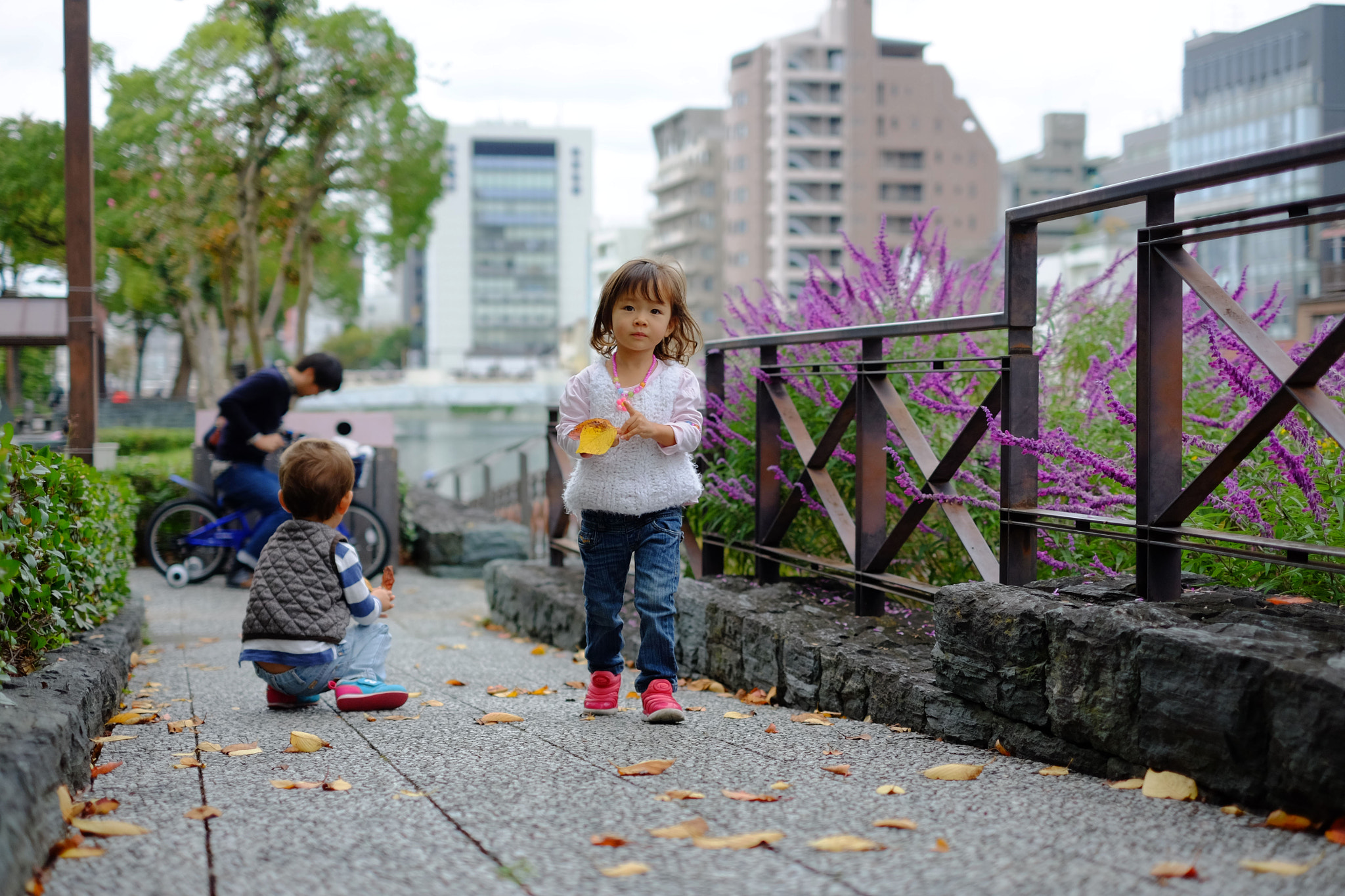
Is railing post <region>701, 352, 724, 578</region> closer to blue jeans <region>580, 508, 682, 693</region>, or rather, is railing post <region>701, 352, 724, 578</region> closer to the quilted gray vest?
blue jeans <region>580, 508, 682, 693</region>

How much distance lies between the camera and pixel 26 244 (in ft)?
88.8

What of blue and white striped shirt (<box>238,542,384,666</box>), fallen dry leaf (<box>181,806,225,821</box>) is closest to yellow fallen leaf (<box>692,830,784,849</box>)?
fallen dry leaf (<box>181,806,225,821</box>)

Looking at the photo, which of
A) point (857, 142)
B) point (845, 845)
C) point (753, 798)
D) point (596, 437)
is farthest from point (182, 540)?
point (857, 142)

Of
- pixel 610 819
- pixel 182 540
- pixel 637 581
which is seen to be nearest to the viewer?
pixel 610 819

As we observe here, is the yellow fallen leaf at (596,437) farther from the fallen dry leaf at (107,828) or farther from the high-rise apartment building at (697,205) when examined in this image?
the high-rise apartment building at (697,205)

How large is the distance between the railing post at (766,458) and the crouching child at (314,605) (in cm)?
150

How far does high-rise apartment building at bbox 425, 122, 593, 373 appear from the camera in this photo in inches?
5974

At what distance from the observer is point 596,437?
136 inches

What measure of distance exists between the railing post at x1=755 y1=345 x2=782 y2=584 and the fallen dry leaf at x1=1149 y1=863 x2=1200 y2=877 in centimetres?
265

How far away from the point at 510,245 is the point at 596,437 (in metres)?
154

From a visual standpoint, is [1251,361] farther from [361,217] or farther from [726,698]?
[361,217]

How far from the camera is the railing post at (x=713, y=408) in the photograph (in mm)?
5023

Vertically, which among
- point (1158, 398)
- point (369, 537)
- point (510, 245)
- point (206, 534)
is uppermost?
point (510, 245)

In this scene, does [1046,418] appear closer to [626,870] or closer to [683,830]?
[683,830]
